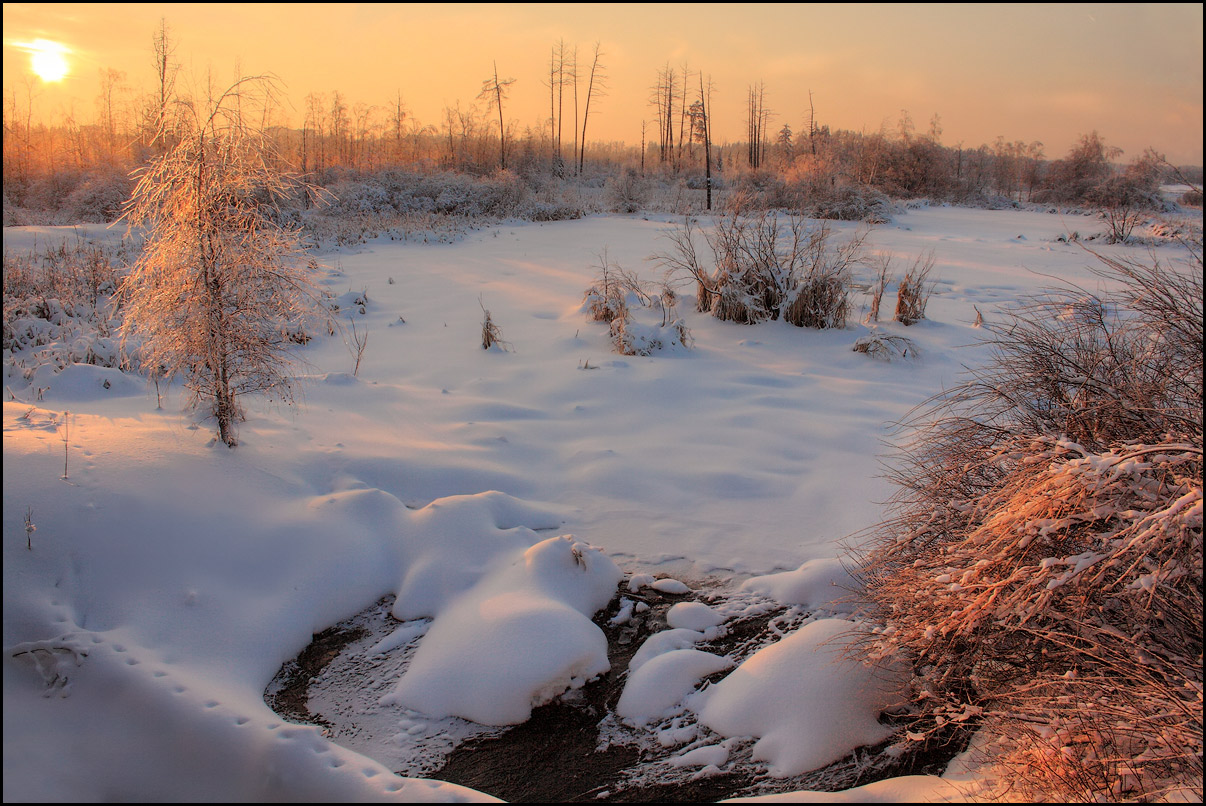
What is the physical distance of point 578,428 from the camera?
6082mm

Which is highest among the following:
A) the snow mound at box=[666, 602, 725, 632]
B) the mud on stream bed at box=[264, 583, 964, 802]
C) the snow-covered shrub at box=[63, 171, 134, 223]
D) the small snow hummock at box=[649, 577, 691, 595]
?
the snow-covered shrub at box=[63, 171, 134, 223]

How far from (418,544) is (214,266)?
1972 mm

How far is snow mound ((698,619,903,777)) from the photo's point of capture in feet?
8.80

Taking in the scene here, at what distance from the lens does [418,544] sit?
3.97 m

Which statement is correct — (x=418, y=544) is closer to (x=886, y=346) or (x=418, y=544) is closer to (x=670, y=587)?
(x=670, y=587)

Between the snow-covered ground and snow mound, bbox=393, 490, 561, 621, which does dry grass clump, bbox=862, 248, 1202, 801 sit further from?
snow mound, bbox=393, 490, 561, 621

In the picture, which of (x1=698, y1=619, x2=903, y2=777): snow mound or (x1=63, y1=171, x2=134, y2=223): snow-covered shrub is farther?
(x1=63, y1=171, x2=134, y2=223): snow-covered shrub

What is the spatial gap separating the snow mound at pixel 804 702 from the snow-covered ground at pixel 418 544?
0.04ft

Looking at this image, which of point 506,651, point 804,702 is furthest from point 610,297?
point 804,702

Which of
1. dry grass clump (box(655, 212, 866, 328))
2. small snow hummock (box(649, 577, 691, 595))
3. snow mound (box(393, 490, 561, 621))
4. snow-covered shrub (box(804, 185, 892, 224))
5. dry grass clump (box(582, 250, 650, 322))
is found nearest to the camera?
snow mound (box(393, 490, 561, 621))

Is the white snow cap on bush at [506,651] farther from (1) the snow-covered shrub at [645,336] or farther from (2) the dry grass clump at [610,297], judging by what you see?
(2) the dry grass clump at [610,297]

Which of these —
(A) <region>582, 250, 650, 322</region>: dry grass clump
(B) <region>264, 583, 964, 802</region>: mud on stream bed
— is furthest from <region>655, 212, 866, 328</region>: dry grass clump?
(B) <region>264, 583, 964, 802</region>: mud on stream bed

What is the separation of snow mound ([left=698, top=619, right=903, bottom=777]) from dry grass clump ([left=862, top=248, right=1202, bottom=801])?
16 cm

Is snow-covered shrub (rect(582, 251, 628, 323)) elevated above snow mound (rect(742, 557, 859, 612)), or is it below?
above
